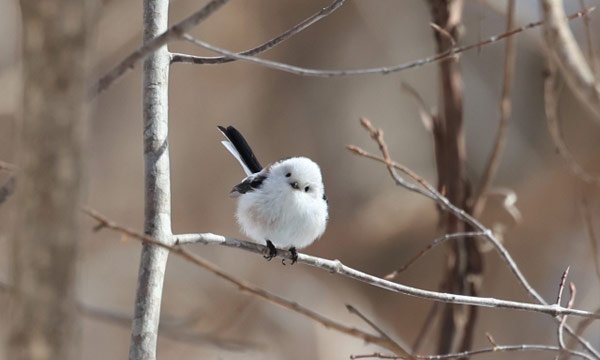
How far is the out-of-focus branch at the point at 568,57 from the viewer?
1.41 meters

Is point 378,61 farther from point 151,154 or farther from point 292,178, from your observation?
point 151,154

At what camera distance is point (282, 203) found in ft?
6.13

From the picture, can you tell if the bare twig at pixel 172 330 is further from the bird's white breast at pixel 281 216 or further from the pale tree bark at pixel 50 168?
the pale tree bark at pixel 50 168

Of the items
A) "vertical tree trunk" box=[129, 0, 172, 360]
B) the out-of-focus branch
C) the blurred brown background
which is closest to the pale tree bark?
"vertical tree trunk" box=[129, 0, 172, 360]

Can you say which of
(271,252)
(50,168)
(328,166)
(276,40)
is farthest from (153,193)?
(328,166)

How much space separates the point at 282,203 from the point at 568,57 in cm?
70

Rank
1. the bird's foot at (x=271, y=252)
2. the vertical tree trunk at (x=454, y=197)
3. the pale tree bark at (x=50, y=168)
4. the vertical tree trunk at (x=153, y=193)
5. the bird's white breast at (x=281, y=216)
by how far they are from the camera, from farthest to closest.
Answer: the vertical tree trunk at (x=454, y=197), the bird's white breast at (x=281, y=216), the bird's foot at (x=271, y=252), the vertical tree trunk at (x=153, y=193), the pale tree bark at (x=50, y=168)

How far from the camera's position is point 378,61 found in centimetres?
455

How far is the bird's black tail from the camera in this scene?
74.7 inches

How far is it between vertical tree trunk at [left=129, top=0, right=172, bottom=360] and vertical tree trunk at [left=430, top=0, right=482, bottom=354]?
1.04 metres

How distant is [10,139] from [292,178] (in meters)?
2.31

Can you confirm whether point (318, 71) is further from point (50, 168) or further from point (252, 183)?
point (252, 183)

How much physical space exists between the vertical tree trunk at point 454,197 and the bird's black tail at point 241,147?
1.83ft

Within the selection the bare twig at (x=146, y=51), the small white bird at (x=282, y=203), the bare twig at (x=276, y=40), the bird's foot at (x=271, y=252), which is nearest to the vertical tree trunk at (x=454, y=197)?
the small white bird at (x=282, y=203)
